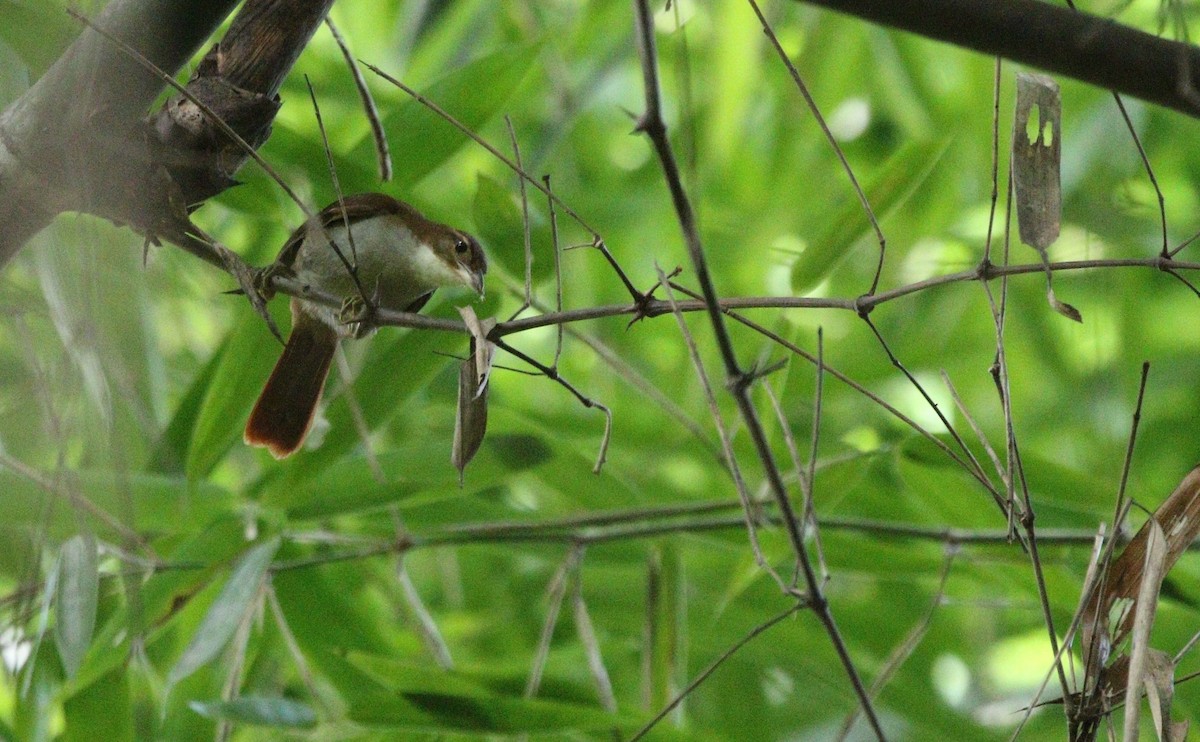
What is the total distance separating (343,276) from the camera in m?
2.78

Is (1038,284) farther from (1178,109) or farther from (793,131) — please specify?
(1178,109)

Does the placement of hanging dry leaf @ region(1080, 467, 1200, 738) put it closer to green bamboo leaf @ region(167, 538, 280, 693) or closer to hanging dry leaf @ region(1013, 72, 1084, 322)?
hanging dry leaf @ region(1013, 72, 1084, 322)

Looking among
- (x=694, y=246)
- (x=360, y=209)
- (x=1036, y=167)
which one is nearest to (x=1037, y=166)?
(x=1036, y=167)

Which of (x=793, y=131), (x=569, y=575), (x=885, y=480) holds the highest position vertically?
(x=793, y=131)

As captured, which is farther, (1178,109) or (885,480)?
(885,480)

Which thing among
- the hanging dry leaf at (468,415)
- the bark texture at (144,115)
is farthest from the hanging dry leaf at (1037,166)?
the bark texture at (144,115)

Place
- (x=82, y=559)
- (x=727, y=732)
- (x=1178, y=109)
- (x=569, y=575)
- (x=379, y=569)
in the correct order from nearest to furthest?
(x=1178, y=109) → (x=82, y=559) → (x=569, y=575) → (x=727, y=732) → (x=379, y=569)

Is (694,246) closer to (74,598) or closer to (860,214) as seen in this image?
(74,598)

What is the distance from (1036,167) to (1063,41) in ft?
1.40

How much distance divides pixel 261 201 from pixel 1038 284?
2645 millimetres

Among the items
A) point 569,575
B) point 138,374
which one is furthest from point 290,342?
point 138,374

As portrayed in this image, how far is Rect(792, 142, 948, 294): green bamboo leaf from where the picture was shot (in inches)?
96.0

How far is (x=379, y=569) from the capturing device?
142 inches

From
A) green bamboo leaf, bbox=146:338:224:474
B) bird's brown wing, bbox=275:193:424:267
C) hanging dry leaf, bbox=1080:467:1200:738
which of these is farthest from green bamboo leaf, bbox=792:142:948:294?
green bamboo leaf, bbox=146:338:224:474
